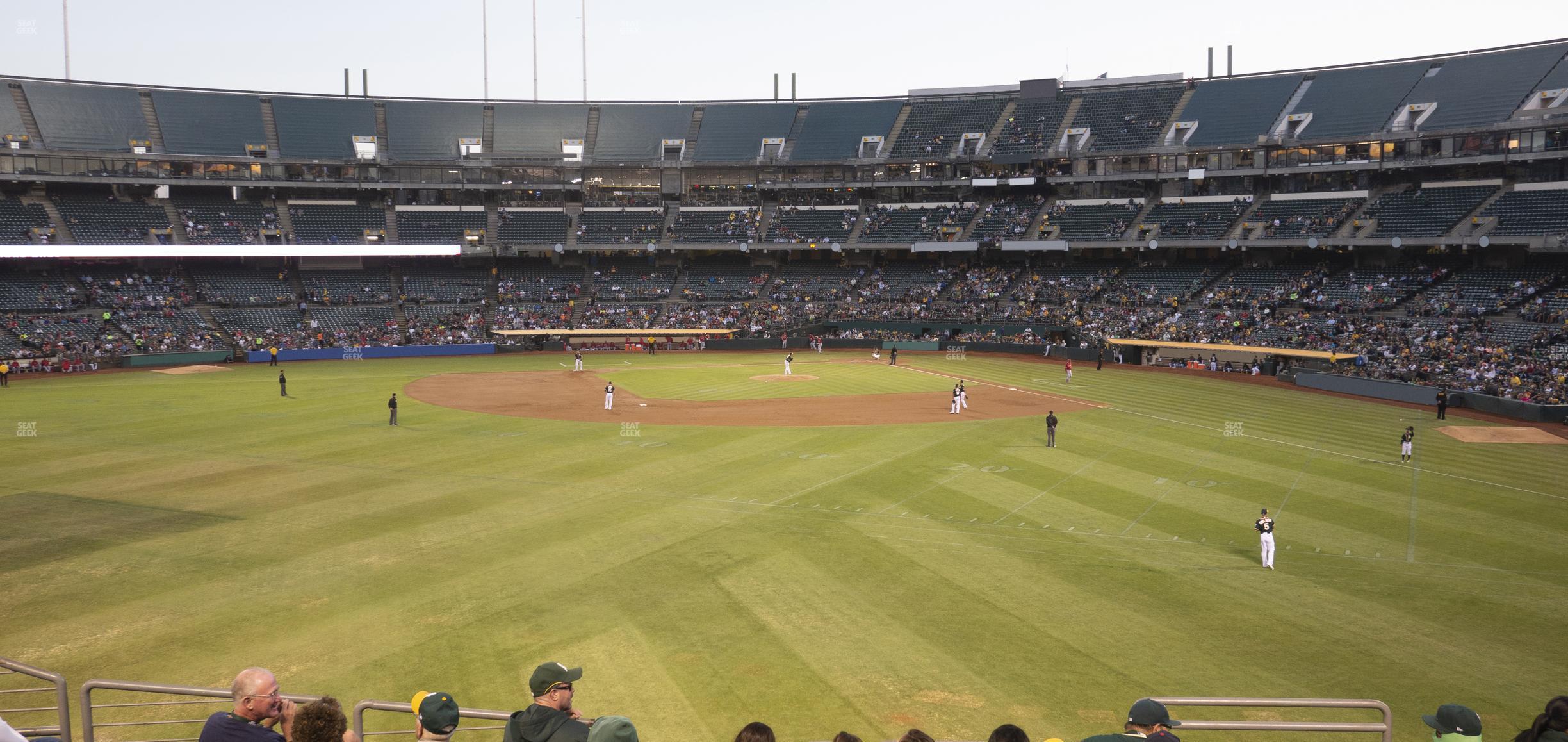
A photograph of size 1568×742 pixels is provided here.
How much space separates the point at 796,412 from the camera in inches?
1668

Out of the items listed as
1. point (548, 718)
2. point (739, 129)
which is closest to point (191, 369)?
point (739, 129)

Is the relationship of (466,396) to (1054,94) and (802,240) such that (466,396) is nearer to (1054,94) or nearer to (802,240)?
(802,240)

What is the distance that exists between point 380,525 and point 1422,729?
21254 mm

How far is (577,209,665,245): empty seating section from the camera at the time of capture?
86188 millimetres

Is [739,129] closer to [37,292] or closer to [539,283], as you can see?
[539,283]

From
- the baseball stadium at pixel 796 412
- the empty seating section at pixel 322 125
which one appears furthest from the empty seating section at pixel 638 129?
the empty seating section at pixel 322 125

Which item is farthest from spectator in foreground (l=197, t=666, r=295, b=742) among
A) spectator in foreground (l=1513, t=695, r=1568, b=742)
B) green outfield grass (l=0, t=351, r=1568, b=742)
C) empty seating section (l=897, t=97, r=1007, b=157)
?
empty seating section (l=897, t=97, r=1007, b=157)

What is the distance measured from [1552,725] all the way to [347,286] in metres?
84.4

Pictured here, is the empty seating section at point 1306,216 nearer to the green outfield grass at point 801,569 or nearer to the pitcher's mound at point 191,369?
the green outfield grass at point 801,569

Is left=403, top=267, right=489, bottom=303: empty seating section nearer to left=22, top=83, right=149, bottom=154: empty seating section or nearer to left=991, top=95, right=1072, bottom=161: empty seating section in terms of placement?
left=22, top=83, right=149, bottom=154: empty seating section

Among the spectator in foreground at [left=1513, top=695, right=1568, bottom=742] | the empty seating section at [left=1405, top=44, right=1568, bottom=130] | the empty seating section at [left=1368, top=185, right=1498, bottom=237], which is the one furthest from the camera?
the empty seating section at [left=1405, top=44, right=1568, bottom=130]

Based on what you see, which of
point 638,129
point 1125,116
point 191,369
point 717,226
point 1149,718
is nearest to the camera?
point 1149,718

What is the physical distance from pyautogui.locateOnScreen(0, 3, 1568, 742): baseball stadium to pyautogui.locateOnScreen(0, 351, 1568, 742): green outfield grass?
0.50 feet

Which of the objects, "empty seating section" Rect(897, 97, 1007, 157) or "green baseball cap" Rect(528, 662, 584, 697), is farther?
"empty seating section" Rect(897, 97, 1007, 157)
